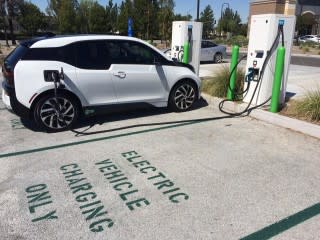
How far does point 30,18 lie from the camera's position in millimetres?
37188

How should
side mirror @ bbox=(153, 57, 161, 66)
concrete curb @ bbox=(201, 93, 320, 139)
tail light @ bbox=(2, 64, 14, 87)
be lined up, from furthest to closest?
1. side mirror @ bbox=(153, 57, 161, 66)
2. concrete curb @ bbox=(201, 93, 320, 139)
3. tail light @ bbox=(2, 64, 14, 87)

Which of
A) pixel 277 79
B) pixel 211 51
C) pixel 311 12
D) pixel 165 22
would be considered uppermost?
pixel 311 12

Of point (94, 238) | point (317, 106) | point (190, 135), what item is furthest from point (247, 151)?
point (94, 238)

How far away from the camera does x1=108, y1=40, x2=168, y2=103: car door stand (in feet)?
20.5

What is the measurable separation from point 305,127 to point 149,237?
3990 mm

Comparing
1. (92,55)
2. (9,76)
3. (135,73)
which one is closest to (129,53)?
(135,73)

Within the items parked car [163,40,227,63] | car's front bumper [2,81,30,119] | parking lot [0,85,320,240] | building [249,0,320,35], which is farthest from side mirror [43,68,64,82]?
building [249,0,320,35]

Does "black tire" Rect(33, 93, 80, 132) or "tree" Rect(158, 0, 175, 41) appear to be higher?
"tree" Rect(158, 0, 175, 41)

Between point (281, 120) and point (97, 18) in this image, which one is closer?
point (281, 120)

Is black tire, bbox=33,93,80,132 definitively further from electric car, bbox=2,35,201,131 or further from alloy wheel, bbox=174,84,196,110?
alloy wheel, bbox=174,84,196,110

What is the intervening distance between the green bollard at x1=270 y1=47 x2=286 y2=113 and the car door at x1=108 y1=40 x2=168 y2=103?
2.18m

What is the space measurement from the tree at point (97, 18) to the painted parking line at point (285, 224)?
3444 centimetres

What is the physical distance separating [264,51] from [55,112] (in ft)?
14.1

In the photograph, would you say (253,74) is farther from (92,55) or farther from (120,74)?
(92,55)
